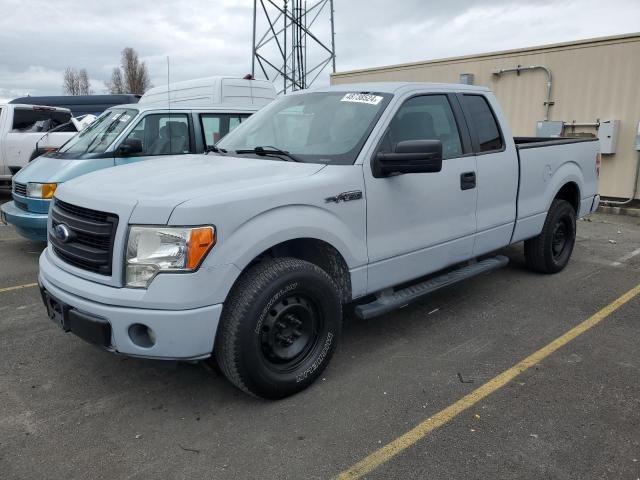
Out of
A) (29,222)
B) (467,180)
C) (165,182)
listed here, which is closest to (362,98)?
(467,180)

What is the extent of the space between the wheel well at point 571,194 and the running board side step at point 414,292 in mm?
1430

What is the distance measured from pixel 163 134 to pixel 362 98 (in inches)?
148

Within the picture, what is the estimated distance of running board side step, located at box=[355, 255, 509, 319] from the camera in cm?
358

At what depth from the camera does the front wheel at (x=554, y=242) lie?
5.37 m

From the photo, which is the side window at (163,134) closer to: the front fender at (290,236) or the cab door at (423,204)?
the cab door at (423,204)

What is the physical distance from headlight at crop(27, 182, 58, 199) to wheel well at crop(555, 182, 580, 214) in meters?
5.56

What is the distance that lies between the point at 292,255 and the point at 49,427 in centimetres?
170

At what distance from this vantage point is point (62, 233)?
10.3 feet

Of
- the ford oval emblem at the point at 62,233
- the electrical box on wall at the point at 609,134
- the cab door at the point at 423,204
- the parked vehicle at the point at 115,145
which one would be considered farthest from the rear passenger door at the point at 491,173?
the electrical box on wall at the point at 609,134

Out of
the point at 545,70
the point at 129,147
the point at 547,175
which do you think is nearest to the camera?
the point at 547,175

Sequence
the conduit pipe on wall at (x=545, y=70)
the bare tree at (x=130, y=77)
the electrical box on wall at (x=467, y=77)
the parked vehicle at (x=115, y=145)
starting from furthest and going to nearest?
the bare tree at (x=130, y=77)
the electrical box on wall at (x=467, y=77)
the conduit pipe on wall at (x=545, y=70)
the parked vehicle at (x=115, y=145)

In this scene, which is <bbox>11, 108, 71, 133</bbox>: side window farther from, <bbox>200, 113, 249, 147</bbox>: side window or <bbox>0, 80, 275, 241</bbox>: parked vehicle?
<bbox>200, 113, 249, 147</bbox>: side window

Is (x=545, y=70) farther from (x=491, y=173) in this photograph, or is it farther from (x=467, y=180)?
(x=467, y=180)

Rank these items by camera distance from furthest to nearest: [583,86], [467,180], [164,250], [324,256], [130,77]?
1. [130,77]
2. [583,86]
3. [467,180]
4. [324,256]
5. [164,250]
